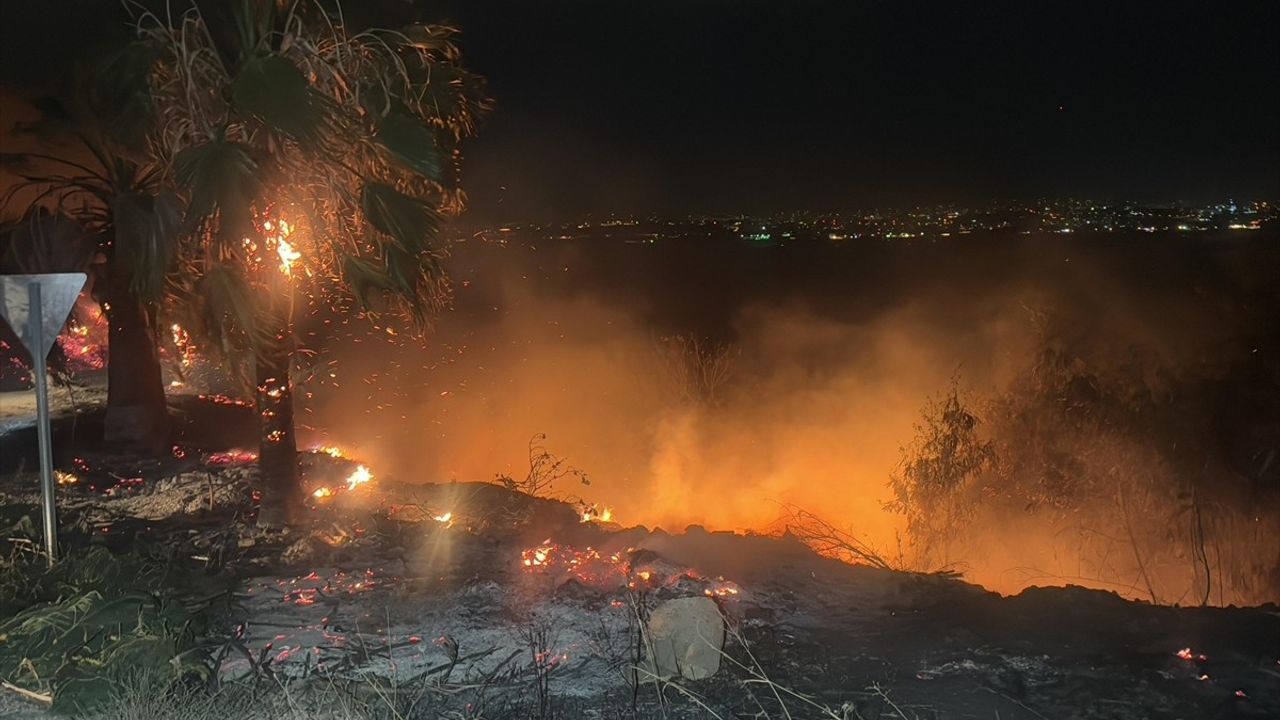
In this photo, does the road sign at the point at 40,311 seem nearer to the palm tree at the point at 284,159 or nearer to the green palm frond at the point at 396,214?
the palm tree at the point at 284,159

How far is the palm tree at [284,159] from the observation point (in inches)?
254

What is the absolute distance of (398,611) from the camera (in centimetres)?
608

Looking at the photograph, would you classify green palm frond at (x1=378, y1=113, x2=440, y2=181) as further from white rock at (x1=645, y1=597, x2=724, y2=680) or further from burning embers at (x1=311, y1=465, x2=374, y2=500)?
burning embers at (x1=311, y1=465, x2=374, y2=500)

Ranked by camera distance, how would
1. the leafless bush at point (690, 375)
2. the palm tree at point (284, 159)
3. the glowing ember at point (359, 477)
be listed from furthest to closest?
1. the leafless bush at point (690, 375)
2. the glowing ember at point (359, 477)
3. the palm tree at point (284, 159)

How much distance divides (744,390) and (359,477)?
11.5m

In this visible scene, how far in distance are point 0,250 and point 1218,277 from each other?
153ft

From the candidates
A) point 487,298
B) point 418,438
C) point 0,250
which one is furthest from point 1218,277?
point 0,250

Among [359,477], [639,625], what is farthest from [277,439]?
[639,625]

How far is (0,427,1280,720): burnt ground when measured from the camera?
478 centimetres

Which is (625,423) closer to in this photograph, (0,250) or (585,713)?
(0,250)

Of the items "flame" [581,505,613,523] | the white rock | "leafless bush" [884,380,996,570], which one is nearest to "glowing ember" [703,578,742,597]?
the white rock

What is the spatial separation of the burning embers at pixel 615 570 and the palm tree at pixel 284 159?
2211 mm

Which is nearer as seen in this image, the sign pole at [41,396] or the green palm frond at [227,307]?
the sign pole at [41,396]

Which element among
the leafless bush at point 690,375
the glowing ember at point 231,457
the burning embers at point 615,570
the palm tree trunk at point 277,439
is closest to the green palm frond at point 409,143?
the palm tree trunk at point 277,439
